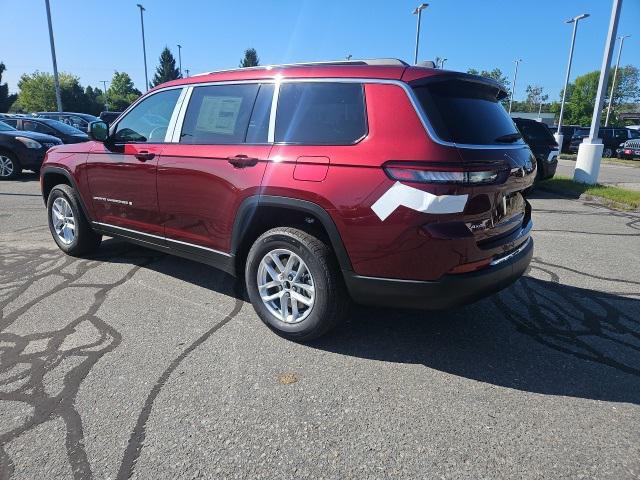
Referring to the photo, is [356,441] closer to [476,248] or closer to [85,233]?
[476,248]

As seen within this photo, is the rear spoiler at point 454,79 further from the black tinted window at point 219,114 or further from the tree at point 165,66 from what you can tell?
the tree at point 165,66

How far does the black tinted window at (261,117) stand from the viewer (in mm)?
3306

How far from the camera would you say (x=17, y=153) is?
11.5 meters

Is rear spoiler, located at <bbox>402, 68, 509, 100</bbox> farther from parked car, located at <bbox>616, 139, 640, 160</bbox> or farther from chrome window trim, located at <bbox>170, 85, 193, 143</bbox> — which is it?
parked car, located at <bbox>616, 139, 640, 160</bbox>

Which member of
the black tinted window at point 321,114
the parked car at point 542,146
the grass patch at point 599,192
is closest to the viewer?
the black tinted window at point 321,114

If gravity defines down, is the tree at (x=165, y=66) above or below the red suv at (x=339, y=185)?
above

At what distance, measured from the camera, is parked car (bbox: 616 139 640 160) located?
23.6 meters

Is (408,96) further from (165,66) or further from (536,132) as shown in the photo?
(165,66)

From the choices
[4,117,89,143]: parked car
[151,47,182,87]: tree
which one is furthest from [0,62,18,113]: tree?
[4,117,89,143]: parked car

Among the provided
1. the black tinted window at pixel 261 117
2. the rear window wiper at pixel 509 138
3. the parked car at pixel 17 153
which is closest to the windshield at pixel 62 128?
the parked car at pixel 17 153

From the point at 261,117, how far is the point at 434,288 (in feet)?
5.74

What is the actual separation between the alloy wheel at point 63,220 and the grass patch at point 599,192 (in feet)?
30.6

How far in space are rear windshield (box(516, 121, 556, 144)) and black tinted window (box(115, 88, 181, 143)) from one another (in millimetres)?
8979

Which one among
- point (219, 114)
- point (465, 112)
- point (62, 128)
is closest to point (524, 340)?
point (465, 112)
